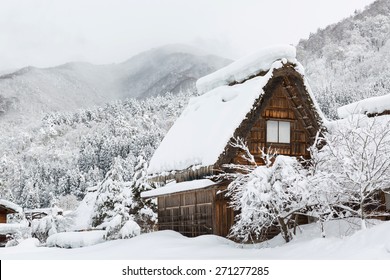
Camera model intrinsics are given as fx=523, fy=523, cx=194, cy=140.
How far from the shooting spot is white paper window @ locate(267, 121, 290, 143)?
76.0ft

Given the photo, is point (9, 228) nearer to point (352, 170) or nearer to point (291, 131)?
point (291, 131)

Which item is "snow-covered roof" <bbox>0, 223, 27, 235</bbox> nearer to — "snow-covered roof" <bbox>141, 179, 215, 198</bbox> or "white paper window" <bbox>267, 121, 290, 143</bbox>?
"snow-covered roof" <bbox>141, 179, 215, 198</bbox>

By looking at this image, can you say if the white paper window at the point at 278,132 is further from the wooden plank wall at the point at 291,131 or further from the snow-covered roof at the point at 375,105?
the snow-covered roof at the point at 375,105

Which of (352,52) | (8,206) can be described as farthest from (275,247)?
(352,52)

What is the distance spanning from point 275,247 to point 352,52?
Answer: 129 meters

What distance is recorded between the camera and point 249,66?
77.7ft

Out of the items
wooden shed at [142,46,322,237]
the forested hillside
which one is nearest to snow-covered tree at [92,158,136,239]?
the forested hillside

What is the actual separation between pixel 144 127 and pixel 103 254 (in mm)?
102068

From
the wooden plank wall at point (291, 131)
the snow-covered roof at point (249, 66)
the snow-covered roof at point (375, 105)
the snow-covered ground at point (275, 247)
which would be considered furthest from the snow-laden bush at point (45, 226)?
the snow-covered roof at point (375, 105)

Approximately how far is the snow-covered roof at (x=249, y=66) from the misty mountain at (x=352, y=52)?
3440 inches

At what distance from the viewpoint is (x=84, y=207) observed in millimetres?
57688

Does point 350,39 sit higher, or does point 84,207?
point 350,39
